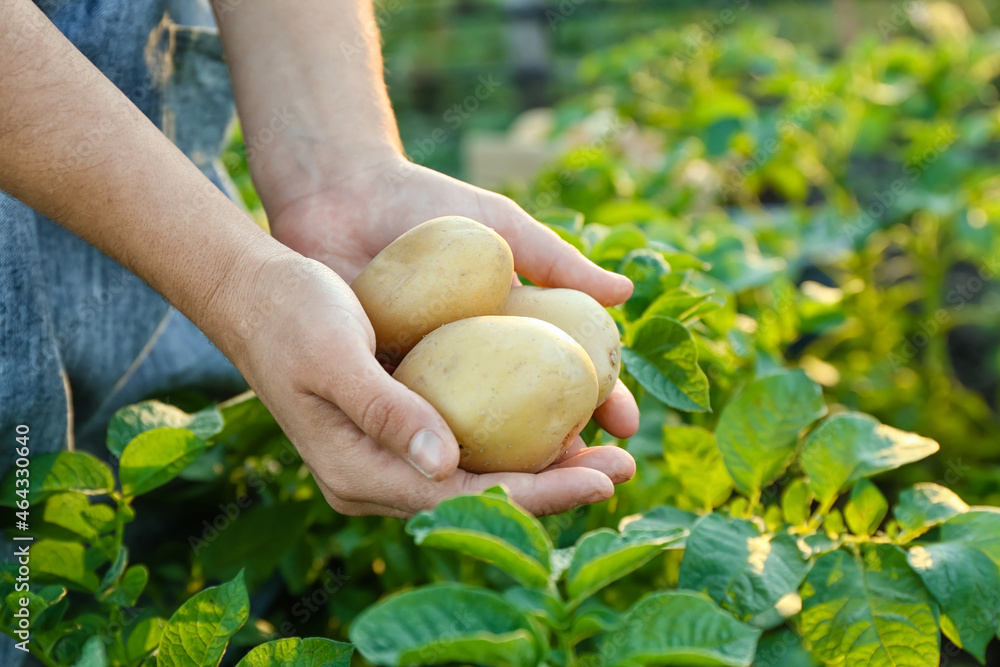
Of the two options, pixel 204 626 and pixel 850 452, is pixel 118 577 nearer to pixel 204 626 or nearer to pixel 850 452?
pixel 204 626

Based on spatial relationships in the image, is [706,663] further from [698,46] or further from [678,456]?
[698,46]

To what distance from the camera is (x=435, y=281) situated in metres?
0.90

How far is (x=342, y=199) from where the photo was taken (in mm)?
1098

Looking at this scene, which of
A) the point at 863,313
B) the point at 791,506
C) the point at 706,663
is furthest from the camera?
the point at 863,313

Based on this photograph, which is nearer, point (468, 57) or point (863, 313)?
point (863, 313)

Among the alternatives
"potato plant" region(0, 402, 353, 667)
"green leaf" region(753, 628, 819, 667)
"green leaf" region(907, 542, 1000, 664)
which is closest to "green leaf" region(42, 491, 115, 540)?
"potato plant" region(0, 402, 353, 667)

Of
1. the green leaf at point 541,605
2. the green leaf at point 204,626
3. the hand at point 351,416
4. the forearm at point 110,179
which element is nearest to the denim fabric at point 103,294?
the forearm at point 110,179

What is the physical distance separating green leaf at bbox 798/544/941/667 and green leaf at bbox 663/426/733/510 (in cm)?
16

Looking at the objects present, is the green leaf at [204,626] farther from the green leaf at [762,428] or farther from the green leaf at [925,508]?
the green leaf at [925,508]

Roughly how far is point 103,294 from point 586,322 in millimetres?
714

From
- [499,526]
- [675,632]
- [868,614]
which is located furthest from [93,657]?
[868,614]

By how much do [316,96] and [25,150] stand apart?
42 cm

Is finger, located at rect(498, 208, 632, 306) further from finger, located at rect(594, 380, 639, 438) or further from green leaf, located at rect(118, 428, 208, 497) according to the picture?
green leaf, located at rect(118, 428, 208, 497)

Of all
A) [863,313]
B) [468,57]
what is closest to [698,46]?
[863,313]
